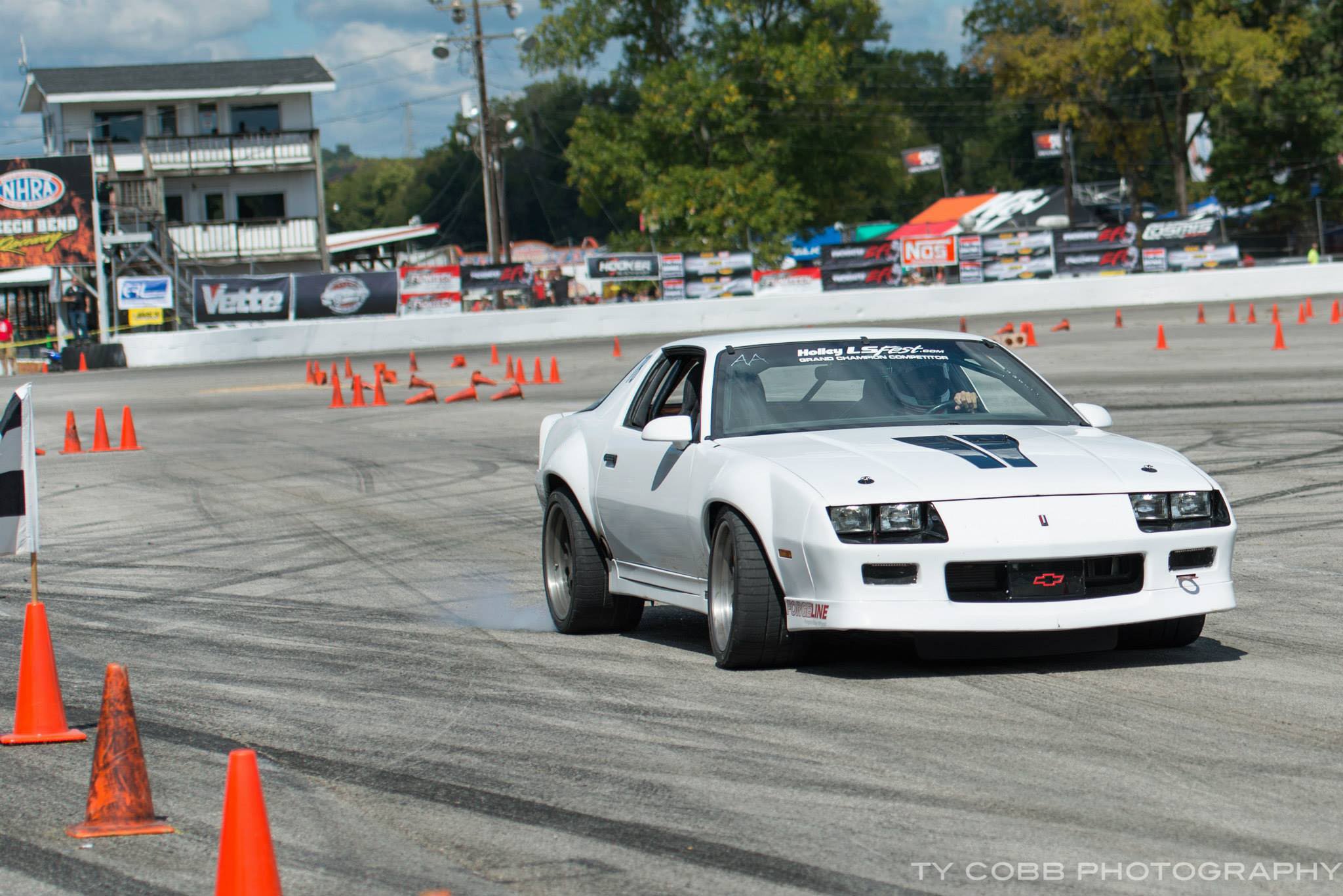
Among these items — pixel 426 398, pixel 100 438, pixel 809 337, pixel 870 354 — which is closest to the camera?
pixel 870 354

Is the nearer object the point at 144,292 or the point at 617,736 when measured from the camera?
the point at 617,736

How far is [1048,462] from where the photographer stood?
6.50 metres

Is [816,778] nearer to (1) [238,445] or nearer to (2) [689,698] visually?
(2) [689,698]

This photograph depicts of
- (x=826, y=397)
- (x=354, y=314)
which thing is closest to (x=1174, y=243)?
(x=354, y=314)

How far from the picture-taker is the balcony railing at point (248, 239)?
5753 cm

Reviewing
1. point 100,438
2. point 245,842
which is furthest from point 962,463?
point 100,438

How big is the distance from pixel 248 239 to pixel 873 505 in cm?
5486

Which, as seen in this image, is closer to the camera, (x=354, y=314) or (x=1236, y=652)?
(x=1236, y=652)

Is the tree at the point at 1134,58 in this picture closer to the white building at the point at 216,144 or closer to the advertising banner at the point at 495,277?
the advertising banner at the point at 495,277

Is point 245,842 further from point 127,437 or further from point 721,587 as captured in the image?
point 127,437

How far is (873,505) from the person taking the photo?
6207 mm

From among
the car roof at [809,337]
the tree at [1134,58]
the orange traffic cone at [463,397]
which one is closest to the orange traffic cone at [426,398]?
the orange traffic cone at [463,397]

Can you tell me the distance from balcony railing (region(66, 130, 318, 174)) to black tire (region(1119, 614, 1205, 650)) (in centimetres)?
5417

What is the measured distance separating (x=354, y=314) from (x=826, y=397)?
3719 centimetres
